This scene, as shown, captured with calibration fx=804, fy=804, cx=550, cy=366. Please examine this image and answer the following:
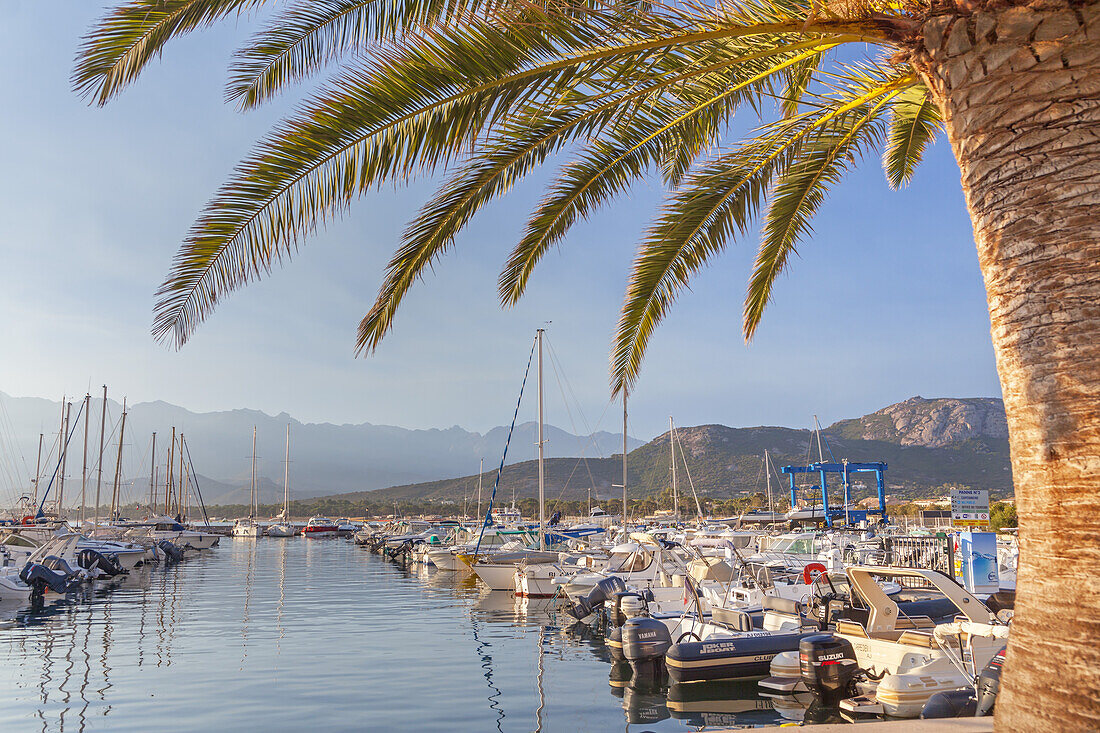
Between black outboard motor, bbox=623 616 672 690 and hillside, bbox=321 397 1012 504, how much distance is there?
83.7 meters

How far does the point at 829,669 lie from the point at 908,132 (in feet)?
25.7

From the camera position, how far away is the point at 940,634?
37.7 feet

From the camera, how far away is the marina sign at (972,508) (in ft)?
133

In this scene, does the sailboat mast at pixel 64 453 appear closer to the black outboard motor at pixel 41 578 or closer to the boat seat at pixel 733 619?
the black outboard motor at pixel 41 578

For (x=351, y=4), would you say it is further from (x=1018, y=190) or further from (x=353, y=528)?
(x=353, y=528)

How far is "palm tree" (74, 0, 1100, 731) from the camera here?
375cm

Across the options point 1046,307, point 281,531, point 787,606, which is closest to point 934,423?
point 281,531

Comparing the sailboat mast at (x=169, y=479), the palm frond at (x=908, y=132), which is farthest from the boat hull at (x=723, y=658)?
the sailboat mast at (x=169, y=479)

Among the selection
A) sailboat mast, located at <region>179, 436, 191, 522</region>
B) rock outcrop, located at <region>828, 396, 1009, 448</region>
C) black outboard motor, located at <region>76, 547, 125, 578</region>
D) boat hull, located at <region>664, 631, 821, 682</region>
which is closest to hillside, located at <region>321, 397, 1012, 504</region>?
rock outcrop, located at <region>828, 396, 1009, 448</region>

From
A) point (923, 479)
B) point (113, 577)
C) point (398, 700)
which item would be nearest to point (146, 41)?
point (398, 700)

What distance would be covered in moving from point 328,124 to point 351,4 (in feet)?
3.74

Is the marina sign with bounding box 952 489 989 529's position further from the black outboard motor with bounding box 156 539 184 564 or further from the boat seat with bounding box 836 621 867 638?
the black outboard motor with bounding box 156 539 184 564

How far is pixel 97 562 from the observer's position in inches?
1416

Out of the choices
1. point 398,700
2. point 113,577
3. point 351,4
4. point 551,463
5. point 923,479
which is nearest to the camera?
point 351,4
